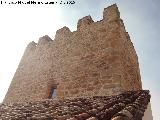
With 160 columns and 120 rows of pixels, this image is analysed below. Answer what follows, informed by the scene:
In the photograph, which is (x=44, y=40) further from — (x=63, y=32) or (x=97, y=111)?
(x=97, y=111)

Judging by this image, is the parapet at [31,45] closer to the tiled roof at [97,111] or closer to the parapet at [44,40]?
the parapet at [44,40]

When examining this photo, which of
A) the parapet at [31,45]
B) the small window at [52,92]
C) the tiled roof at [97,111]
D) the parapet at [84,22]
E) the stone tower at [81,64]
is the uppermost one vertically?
the parapet at [84,22]

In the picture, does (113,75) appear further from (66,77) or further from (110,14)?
(110,14)

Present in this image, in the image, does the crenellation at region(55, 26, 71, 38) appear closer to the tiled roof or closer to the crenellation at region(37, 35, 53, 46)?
the crenellation at region(37, 35, 53, 46)

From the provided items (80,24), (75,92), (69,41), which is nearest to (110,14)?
(80,24)

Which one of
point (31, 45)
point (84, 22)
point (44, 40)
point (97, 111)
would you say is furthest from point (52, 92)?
point (97, 111)

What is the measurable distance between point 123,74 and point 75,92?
166 cm

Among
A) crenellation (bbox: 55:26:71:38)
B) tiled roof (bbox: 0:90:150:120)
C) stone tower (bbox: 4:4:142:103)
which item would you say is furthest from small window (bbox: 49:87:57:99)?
tiled roof (bbox: 0:90:150:120)

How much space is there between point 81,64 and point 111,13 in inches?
85.7

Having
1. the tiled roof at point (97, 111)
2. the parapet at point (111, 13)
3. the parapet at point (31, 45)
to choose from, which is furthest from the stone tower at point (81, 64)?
the tiled roof at point (97, 111)

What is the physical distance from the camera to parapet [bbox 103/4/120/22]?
794cm

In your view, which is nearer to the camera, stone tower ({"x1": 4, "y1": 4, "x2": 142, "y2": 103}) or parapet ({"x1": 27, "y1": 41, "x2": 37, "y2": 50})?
stone tower ({"x1": 4, "y1": 4, "x2": 142, "y2": 103})

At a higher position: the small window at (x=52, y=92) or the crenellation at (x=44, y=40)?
the crenellation at (x=44, y=40)

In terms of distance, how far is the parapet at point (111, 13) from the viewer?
7.94 meters
